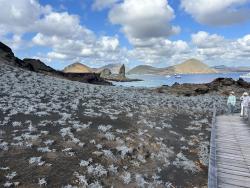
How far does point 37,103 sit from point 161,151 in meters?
13.4

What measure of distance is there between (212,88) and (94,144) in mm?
61003

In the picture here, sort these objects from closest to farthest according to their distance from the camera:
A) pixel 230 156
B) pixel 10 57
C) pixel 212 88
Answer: pixel 230 156, pixel 10 57, pixel 212 88

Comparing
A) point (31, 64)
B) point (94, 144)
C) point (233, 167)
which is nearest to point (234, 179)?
point (233, 167)

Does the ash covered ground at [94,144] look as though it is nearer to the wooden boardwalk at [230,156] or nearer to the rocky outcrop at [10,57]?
the wooden boardwalk at [230,156]

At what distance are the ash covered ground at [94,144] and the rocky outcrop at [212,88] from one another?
39517 millimetres

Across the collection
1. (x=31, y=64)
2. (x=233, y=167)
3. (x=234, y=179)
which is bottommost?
(x=234, y=179)

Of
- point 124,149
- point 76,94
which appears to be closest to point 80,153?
point 124,149

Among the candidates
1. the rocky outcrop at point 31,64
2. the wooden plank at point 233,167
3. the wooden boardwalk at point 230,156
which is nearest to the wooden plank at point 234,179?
the wooden boardwalk at point 230,156

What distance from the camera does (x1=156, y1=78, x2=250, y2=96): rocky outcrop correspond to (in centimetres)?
7514

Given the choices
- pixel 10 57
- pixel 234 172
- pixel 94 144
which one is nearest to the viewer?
pixel 234 172

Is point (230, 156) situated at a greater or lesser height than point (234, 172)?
greater

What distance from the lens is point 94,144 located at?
2175 centimetres

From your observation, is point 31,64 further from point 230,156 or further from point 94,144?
point 230,156

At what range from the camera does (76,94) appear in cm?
3978
